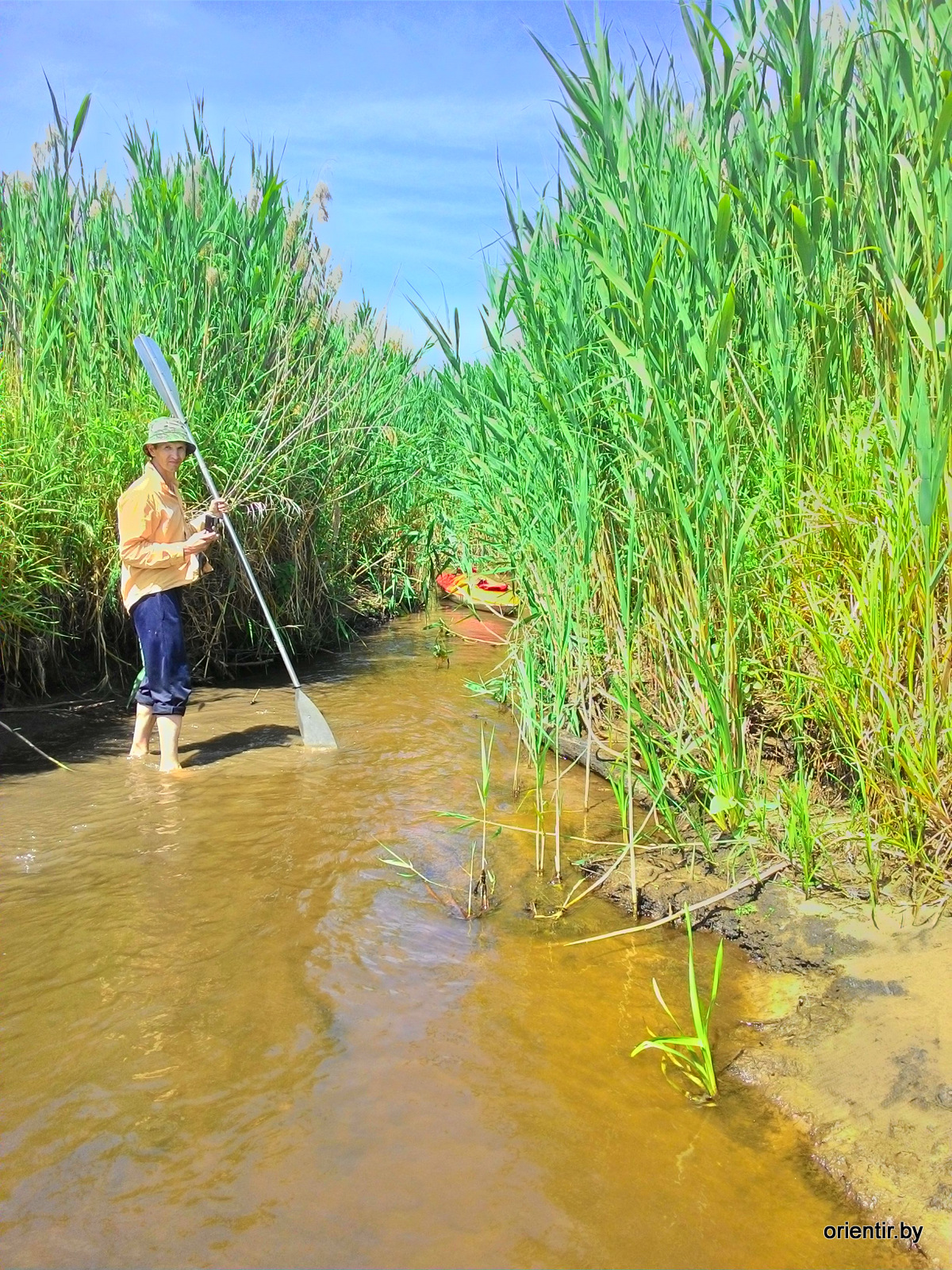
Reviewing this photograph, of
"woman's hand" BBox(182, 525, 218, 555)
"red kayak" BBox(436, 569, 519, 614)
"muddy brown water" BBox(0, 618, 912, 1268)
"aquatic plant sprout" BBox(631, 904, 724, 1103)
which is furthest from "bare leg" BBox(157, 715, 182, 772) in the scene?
"aquatic plant sprout" BBox(631, 904, 724, 1103)

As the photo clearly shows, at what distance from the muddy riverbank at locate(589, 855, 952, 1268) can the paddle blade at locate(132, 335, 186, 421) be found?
3494 millimetres

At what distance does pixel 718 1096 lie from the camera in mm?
2424

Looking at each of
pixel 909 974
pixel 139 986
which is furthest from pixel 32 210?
pixel 909 974

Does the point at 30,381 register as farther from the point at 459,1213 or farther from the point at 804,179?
the point at 459,1213

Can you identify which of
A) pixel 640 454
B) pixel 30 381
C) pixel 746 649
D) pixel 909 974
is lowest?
pixel 909 974

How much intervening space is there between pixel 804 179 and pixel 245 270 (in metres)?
4.10

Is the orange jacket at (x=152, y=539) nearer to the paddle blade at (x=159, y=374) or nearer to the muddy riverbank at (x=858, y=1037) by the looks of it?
the paddle blade at (x=159, y=374)

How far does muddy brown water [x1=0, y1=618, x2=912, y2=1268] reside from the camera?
6.63 ft

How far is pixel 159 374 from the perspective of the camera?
5.16m

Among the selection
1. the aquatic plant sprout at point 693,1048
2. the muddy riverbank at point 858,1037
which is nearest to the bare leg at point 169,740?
the muddy riverbank at point 858,1037

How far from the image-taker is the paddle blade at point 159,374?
5.12 meters

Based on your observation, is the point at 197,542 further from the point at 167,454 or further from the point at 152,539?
the point at 167,454

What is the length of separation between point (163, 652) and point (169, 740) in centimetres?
42

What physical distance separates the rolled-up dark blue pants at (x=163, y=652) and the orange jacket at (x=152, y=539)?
0.21ft
